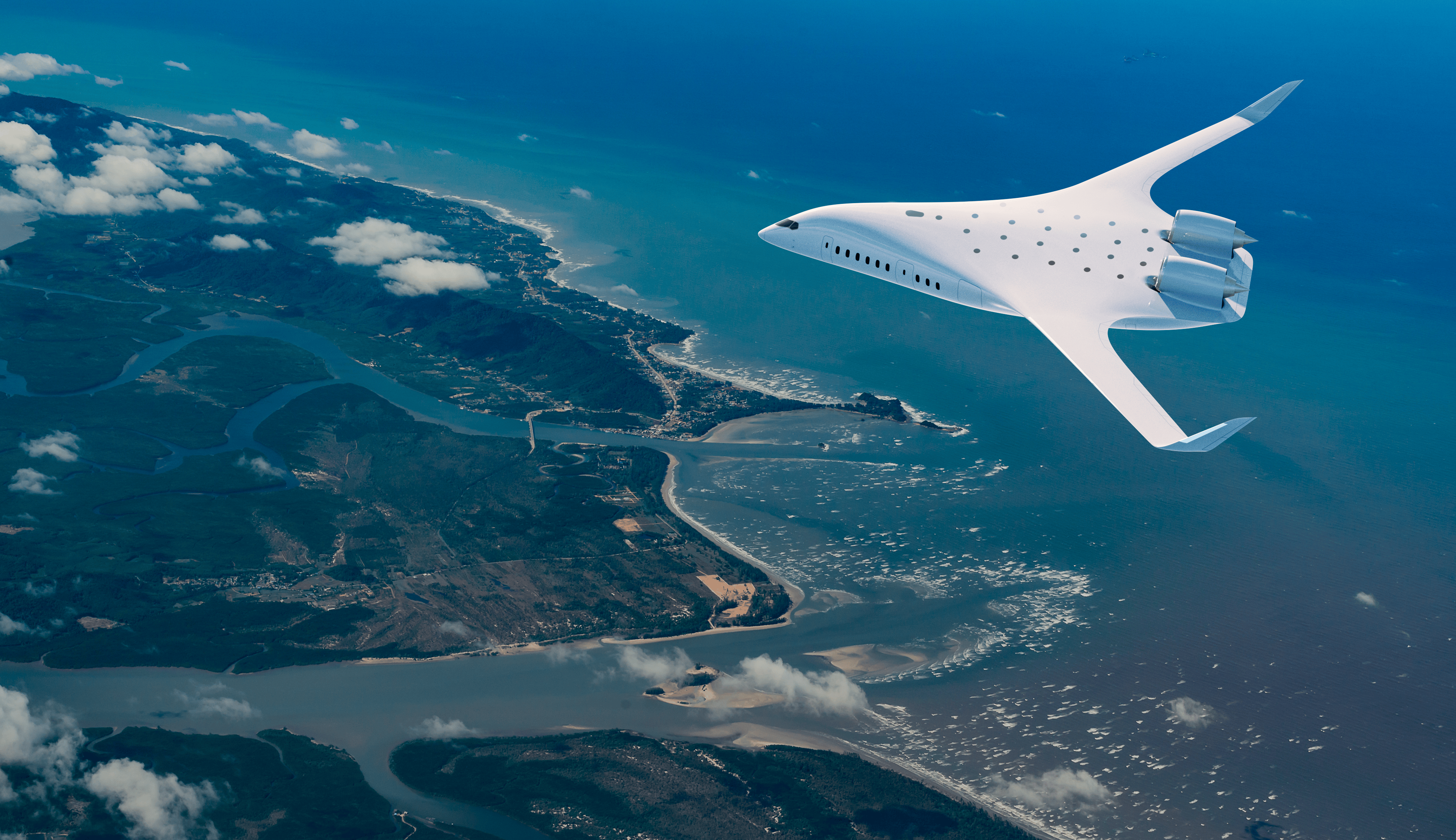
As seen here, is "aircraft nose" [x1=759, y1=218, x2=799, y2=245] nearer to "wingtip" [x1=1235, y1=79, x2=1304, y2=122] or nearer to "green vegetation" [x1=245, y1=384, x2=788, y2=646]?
"wingtip" [x1=1235, y1=79, x2=1304, y2=122]

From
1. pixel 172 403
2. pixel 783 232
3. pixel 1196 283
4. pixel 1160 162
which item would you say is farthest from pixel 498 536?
pixel 1196 283

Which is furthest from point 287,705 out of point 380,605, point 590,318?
point 590,318

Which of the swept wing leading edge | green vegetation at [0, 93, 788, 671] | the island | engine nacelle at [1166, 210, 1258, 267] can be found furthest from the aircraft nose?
green vegetation at [0, 93, 788, 671]

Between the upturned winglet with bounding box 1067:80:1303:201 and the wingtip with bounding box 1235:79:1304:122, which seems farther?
the upturned winglet with bounding box 1067:80:1303:201

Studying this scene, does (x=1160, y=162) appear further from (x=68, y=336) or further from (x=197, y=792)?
(x=68, y=336)

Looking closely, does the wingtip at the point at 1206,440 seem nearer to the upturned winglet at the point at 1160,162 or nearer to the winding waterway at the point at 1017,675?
the upturned winglet at the point at 1160,162

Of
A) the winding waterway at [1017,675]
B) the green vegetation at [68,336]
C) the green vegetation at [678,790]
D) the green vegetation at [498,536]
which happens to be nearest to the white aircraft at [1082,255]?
the green vegetation at [678,790]
